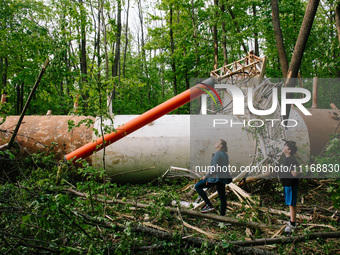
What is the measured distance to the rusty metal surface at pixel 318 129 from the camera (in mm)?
5930

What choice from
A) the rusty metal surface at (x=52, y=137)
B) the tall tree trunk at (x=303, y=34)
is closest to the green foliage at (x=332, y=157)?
the tall tree trunk at (x=303, y=34)

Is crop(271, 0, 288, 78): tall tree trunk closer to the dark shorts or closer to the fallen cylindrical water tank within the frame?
the fallen cylindrical water tank

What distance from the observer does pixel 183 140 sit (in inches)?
232

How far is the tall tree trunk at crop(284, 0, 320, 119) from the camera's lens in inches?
203

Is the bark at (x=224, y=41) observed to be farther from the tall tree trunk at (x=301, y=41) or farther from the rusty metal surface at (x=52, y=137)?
the rusty metal surface at (x=52, y=137)

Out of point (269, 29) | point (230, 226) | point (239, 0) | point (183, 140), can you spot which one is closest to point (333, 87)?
point (269, 29)

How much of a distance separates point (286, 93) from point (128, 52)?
73.1ft

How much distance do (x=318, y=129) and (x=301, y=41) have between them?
6.77 feet

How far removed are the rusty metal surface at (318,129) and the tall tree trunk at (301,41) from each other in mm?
744

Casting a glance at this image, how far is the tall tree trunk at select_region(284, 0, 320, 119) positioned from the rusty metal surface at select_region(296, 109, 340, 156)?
0.74 meters

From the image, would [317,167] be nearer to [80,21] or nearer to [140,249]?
[140,249]

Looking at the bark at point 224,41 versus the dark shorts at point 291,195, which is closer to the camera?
the dark shorts at point 291,195

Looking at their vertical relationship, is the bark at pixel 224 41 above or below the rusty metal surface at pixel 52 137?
above

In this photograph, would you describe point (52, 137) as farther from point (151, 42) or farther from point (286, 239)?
point (151, 42)
